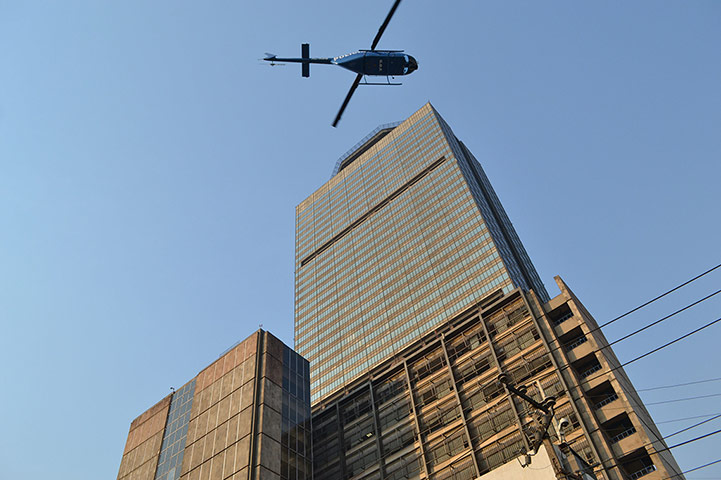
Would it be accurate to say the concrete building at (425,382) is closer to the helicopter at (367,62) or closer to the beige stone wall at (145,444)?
the beige stone wall at (145,444)

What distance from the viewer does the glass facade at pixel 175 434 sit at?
5788cm

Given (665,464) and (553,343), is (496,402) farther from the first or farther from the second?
(665,464)

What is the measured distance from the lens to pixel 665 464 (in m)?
51.5

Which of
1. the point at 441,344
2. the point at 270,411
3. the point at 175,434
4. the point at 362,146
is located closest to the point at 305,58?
the point at 270,411

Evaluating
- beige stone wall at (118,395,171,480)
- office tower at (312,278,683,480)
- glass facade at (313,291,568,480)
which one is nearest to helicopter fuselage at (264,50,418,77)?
office tower at (312,278,683,480)

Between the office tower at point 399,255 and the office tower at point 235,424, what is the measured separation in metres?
39.7

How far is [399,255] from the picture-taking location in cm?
11525

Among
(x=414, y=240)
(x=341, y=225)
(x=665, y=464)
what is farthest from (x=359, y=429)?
(x=341, y=225)

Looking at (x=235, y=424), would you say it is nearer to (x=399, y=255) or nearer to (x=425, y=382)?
(x=425, y=382)

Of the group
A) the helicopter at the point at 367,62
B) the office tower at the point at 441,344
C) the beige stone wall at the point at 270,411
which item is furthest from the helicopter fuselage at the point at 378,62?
the beige stone wall at the point at 270,411

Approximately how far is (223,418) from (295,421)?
7648 millimetres

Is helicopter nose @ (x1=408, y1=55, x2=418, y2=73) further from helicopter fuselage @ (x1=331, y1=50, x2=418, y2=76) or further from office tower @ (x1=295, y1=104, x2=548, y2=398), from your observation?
office tower @ (x1=295, y1=104, x2=548, y2=398)

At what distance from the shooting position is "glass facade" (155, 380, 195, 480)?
2279 inches

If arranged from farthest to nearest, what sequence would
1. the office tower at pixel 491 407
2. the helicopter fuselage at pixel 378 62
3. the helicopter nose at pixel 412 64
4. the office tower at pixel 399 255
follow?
the office tower at pixel 399 255
the office tower at pixel 491 407
the helicopter nose at pixel 412 64
the helicopter fuselage at pixel 378 62
